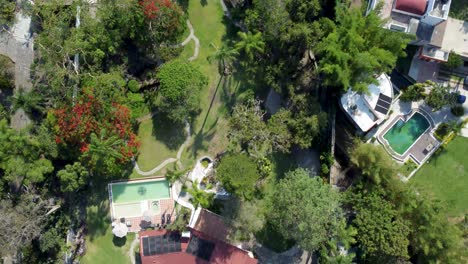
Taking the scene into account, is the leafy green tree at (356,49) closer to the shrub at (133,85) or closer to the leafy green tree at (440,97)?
the leafy green tree at (440,97)

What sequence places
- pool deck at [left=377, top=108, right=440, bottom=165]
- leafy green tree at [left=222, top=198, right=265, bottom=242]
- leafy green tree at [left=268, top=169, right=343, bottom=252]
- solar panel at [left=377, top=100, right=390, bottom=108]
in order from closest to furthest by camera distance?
1. leafy green tree at [left=268, top=169, right=343, bottom=252]
2. leafy green tree at [left=222, top=198, right=265, bottom=242]
3. solar panel at [left=377, top=100, right=390, bottom=108]
4. pool deck at [left=377, top=108, right=440, bottom=165]

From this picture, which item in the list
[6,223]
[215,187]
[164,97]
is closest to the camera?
[6,223]

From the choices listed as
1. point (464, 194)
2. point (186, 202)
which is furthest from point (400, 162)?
point (186, 202)

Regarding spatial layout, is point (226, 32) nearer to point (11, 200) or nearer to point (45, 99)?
point (45, 99)

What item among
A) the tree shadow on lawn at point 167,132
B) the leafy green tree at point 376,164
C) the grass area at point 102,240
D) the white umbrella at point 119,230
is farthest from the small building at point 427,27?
the grass area at point 102,240

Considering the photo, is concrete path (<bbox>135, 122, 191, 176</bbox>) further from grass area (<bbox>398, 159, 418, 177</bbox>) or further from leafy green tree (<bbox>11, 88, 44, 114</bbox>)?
grass area (<bbox>398, 159, 418, 177</bbox>)

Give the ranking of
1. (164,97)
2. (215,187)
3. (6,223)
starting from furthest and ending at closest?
(215,187) < (164,97) < (6,223)

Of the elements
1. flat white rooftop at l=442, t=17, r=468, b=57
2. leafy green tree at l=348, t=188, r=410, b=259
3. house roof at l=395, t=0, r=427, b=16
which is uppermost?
Result: house roof at l=395, t=0, r=427, b=16

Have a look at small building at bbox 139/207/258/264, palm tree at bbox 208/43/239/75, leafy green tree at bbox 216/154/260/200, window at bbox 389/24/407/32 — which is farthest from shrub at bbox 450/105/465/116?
small building at bbox 139/207/258/264
